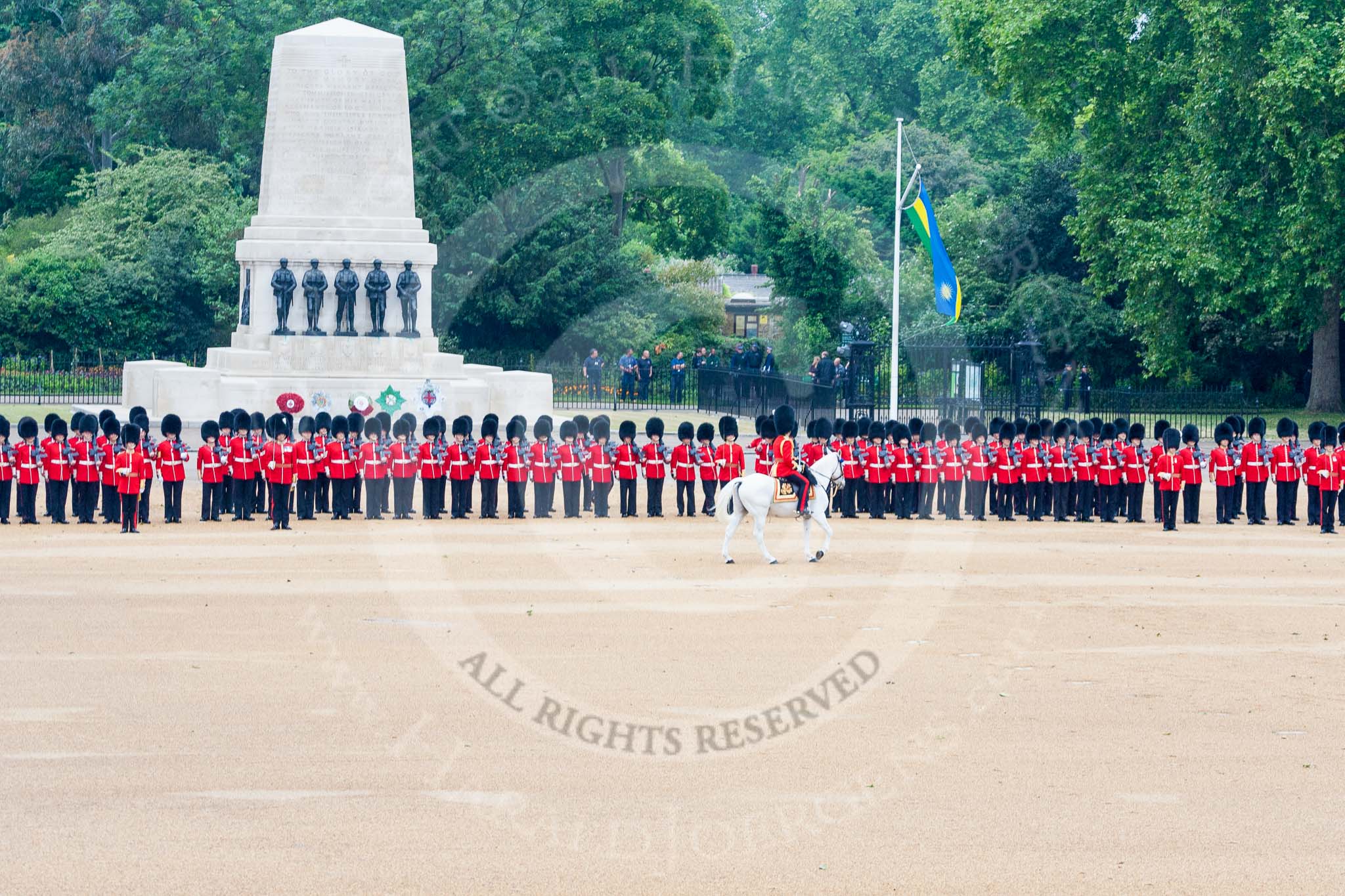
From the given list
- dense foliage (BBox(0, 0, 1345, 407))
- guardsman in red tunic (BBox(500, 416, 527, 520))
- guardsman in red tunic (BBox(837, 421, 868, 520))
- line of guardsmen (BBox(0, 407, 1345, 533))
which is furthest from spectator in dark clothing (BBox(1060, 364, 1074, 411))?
guardsman in red tunic (BBox(500, 416, 527, 520))

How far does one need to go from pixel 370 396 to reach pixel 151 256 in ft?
57.7

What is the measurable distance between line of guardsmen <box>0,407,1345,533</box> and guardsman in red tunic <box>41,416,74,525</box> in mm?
19

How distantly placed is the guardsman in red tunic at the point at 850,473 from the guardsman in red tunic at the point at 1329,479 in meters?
4.86

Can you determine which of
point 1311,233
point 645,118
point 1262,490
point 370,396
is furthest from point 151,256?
point 1262,490

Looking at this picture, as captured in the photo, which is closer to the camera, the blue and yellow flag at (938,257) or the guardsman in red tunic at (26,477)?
the guardsman in red tunic at (26,477)

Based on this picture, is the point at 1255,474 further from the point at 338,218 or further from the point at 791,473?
the point at 338,218

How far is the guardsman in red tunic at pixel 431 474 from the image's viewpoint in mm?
19453

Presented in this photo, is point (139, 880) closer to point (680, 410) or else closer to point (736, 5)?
point (680, 410)

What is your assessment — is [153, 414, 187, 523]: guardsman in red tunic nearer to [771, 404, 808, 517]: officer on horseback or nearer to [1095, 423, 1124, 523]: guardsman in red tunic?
[771, 404, 808, 517]: officer on horseback

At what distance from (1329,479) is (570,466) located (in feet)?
26.6

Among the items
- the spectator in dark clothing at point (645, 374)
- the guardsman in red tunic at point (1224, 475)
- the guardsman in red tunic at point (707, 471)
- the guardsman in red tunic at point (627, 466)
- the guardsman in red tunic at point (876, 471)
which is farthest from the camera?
the spectator in dark clothing at point (645, 374)

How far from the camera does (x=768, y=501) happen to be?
15.7m

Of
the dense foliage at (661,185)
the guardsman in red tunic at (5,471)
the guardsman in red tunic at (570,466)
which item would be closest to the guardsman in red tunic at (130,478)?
the guardsman in red tunic at (5,471)

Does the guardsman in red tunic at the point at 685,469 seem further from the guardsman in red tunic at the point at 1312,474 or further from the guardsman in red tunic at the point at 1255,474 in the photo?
the guardsman in red tunic at the point at 1312,474
